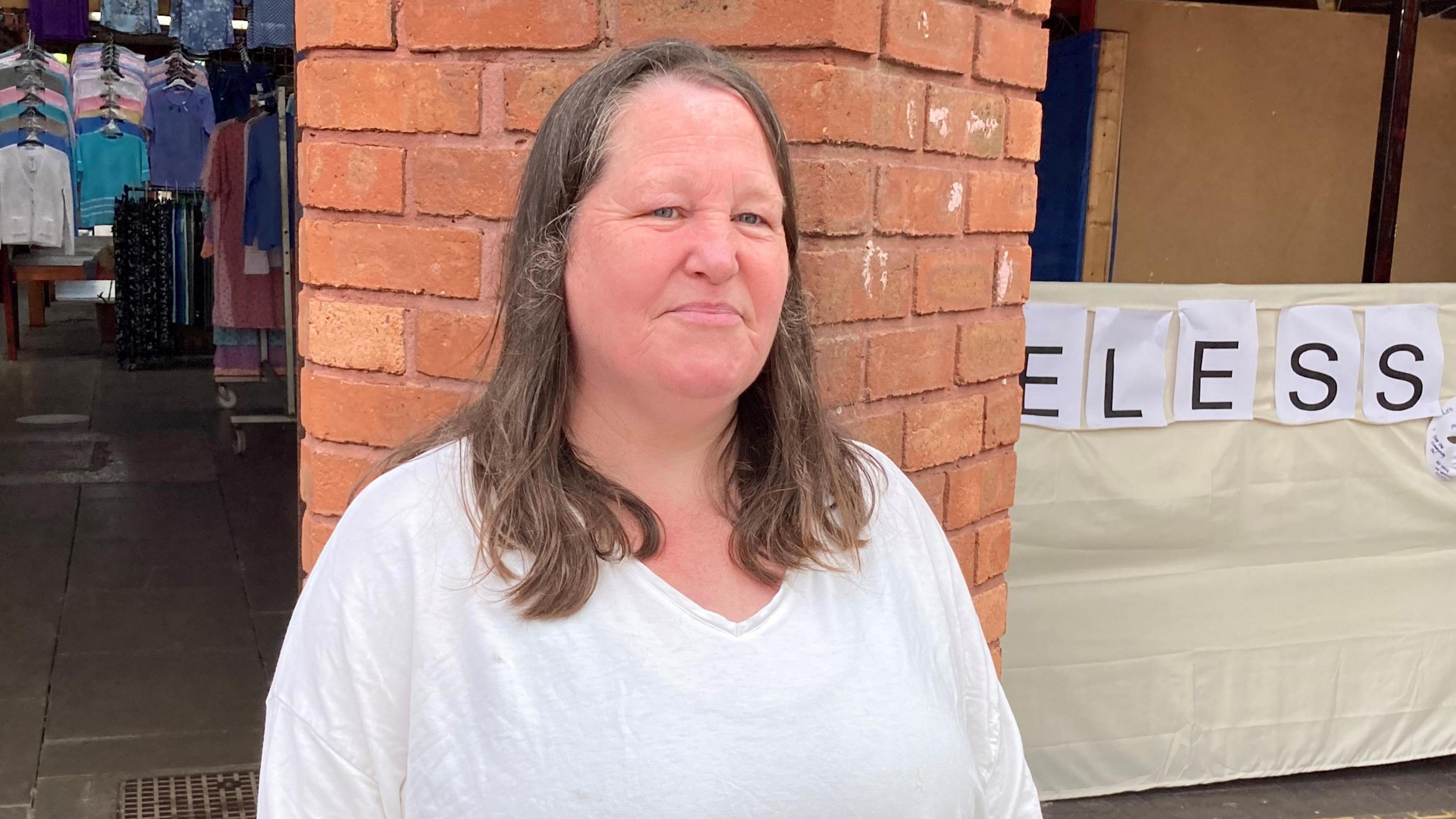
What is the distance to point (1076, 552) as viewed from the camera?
3.85 meters

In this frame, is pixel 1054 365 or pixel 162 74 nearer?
pixel 1054 365

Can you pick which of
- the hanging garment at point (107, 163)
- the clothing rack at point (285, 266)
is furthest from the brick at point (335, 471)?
the hanging garment at point (107, 163)

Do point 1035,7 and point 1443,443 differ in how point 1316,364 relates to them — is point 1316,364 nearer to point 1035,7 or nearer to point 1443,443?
point 1443,443

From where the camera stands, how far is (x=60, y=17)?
7043 millimetres

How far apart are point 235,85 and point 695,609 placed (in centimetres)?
914

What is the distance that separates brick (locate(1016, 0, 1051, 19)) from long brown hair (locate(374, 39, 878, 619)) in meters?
0.93

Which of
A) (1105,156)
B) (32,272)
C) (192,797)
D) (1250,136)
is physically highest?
(1250,136)

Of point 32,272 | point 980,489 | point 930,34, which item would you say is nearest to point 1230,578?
point 980,489

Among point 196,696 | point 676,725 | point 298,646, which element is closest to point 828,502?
point 676,725

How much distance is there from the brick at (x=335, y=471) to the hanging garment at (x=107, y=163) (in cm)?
791

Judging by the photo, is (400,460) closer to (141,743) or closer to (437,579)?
(437,579)

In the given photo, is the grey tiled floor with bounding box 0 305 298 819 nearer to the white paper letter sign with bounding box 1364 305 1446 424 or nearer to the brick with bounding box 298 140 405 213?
the brick with bounding box 298 140 405 213

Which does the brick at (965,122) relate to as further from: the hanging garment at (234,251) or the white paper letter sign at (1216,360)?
the hanging garment at (234,251)

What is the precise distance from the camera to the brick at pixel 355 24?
1868mm
